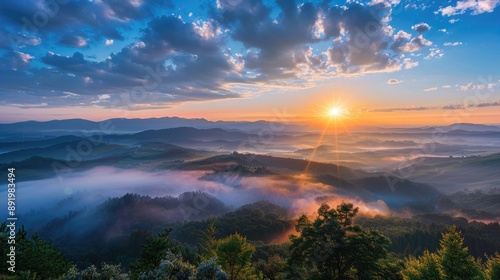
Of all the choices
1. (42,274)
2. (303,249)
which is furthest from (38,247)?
(303,249)

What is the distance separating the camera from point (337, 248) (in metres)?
46.1

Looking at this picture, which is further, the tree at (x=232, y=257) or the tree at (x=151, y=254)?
the tree at (x=151, y=254)

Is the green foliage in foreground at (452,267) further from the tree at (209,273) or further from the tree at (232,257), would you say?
the tree at (209,273)

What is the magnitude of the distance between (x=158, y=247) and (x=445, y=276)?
43.2m

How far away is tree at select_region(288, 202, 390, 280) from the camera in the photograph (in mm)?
45062

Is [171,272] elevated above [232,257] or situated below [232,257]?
above

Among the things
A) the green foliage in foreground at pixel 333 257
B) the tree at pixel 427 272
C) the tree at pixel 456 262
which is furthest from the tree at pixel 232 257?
the tree at pixel 456 262

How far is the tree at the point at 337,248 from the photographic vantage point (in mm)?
45062

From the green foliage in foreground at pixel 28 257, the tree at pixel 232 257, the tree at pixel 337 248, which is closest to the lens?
the tree at pixel 232 257

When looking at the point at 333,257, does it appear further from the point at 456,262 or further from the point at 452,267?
the point at 456,262

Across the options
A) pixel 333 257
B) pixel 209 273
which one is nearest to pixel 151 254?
pixel 209 273

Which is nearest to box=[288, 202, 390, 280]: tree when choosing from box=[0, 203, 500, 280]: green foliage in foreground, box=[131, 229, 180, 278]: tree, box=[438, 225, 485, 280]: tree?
box=[0, 203, 500, 280]: green foliage in foreground

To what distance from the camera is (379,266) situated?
44.9 metres

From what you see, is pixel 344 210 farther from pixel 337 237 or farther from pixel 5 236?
pixel 5 236
